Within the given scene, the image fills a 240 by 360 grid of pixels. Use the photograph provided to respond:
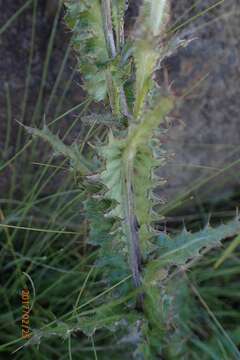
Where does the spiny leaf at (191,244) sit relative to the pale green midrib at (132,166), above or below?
below

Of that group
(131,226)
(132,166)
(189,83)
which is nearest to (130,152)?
(132,166)

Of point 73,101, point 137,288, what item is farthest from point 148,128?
point 73,101

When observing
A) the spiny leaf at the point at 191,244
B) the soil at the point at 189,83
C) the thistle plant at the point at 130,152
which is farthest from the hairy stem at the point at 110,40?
the soil at the point at 189,83

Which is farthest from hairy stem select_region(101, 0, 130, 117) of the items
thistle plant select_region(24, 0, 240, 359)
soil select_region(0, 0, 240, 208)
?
soil select_region(0, 0, 240, 208)

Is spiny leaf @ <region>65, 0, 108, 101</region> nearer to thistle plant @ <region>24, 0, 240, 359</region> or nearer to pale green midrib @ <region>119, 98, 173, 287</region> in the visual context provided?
thistle plant @ <region>24, 0, 240, 359</region>

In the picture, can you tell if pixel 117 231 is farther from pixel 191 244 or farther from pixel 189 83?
pixel 189 83

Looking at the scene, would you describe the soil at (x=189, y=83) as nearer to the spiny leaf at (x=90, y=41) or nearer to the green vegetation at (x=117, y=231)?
the green vegetation at (x=117, y=231)

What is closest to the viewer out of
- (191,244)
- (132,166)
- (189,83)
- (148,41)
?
(148,41)

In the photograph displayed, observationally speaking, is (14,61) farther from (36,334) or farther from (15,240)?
(36,334)
